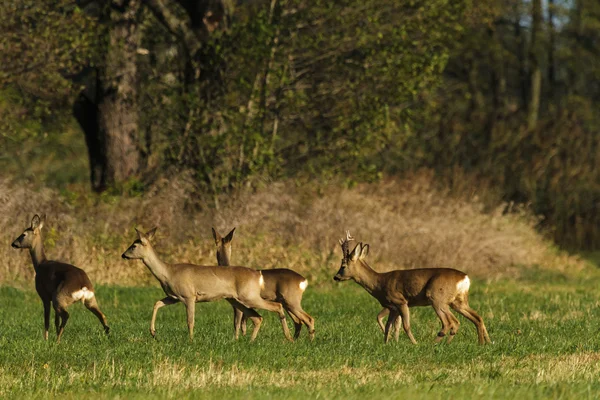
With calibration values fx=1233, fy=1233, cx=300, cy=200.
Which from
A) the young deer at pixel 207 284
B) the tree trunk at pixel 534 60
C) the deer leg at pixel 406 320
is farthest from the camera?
the tree trunk at pixel 534 60

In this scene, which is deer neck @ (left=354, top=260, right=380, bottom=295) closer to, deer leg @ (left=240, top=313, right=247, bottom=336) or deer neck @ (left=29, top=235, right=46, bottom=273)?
deer leg @ (left=240, top=313, right=247, bottom=336)

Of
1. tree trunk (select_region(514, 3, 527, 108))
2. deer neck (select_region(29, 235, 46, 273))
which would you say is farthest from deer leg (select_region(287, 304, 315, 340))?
tree trunk (select_region(514, 3, 527, 108))

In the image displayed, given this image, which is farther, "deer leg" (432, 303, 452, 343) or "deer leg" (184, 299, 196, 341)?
"deer leg" (184, 299, 196, 341)

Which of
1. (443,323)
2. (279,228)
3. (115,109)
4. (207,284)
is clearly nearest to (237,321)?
(207,284)

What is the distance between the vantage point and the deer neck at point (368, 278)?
1446cm

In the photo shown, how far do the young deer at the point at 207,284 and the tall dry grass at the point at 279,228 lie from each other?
784cm

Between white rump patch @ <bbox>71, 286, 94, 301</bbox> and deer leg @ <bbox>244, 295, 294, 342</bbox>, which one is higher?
white rump patch @ <bbox>71, 286, 94, 301</bbox>

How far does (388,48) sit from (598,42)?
30.6 metres

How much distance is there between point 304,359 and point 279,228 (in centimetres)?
1273

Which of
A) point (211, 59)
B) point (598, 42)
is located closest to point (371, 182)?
point (211, 59)

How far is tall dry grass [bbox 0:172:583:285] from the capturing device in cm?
2258

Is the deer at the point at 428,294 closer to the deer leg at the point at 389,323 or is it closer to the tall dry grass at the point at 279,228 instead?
the deer leg at the point at 389,323

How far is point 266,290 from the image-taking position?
14.6 meters

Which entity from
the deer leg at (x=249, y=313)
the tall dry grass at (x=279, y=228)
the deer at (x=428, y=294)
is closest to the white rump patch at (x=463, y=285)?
the deer at (x=428, y=294)
